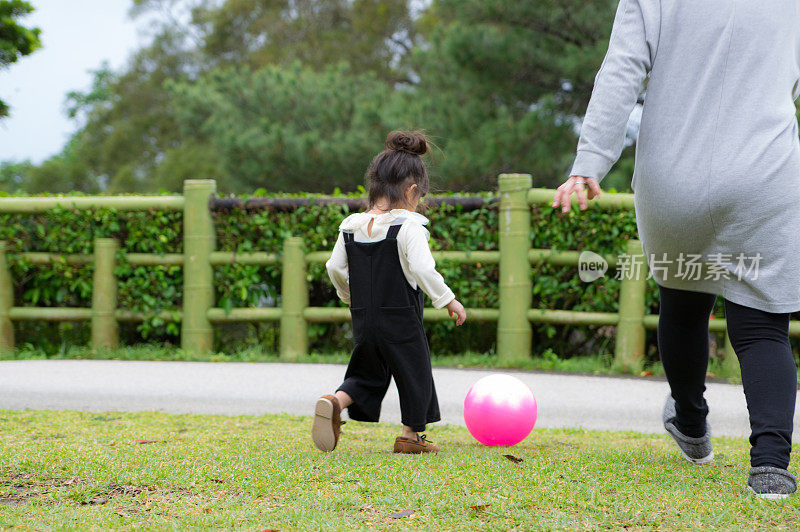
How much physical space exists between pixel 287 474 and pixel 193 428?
126 centimetres

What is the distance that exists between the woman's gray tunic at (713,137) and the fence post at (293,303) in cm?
378

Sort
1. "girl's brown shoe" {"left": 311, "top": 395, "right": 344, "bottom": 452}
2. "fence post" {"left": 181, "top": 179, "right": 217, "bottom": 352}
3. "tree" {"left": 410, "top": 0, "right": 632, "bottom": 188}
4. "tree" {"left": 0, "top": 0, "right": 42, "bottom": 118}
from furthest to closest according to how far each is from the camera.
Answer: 1. "tree" {"left": 410, "top": 0, "right": 632, "bottom": 188}
2. "tree" {"left": 0, "top": 0, "right": 42, "bottom": 118}
3. "fence post" {"left": 181, "top": 179, "right": 217, "bottom": 352}
4. "girl's brown shoe" {"left": 311, "top": 395, "right": 344, "bottom": 452}

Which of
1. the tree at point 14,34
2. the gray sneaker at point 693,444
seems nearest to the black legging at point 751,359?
the gray sneaker at point 693,444

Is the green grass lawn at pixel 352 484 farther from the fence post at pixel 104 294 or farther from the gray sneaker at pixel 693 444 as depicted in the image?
the fence post at pixel 104 294

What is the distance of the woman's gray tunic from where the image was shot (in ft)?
8.11

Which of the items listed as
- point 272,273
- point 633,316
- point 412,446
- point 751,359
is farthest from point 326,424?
point 272,273

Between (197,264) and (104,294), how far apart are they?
782mm

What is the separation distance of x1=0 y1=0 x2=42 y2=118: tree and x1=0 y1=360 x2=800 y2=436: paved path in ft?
11.8

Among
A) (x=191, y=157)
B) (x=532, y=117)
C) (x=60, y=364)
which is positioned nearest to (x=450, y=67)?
(x=532, y=117)

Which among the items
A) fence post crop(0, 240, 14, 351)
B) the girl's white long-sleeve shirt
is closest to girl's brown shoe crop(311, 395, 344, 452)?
the girl's white long-sleeve shirt

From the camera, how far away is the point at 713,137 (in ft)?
8.27

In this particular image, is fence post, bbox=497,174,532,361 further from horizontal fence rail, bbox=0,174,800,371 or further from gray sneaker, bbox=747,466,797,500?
gray sneaker, bbox=747,466,797,500

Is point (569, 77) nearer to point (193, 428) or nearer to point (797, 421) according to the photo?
point (797, 421)

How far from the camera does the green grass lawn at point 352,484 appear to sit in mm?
2178
